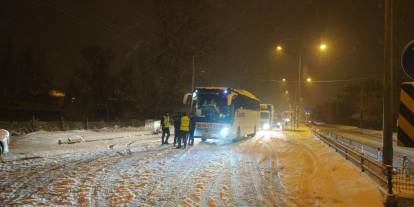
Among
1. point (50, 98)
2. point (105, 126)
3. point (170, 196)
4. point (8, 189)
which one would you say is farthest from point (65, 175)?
point (50, 98)

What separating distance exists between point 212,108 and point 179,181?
54.4ft

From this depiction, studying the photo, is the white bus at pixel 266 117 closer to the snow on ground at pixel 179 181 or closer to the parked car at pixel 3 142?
the snow on ground at pixel 179 181

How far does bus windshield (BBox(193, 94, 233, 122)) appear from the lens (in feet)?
92.9

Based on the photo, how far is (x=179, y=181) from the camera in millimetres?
12133

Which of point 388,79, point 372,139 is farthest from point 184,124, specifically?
point 372,139

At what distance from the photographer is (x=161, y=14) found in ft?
174

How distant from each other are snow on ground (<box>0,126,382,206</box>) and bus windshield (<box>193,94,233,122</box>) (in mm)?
9513

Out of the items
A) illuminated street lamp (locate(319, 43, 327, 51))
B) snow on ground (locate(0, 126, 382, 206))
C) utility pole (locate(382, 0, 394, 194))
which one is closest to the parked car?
snow on ground (locate(0, 126, 382, 206))

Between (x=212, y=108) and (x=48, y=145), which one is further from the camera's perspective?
(x=212, y=108)

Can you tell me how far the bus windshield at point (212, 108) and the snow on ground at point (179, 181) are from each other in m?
9.51

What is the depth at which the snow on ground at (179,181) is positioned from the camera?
31.5 feet

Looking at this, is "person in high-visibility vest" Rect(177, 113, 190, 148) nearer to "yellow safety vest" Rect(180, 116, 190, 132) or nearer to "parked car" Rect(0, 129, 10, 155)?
"yellow safety vest" Rect(180, 116, 190, 132)

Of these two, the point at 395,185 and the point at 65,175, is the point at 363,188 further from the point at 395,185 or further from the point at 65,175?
the point at 65,175

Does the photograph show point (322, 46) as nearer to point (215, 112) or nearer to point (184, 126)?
point (215, 112)
